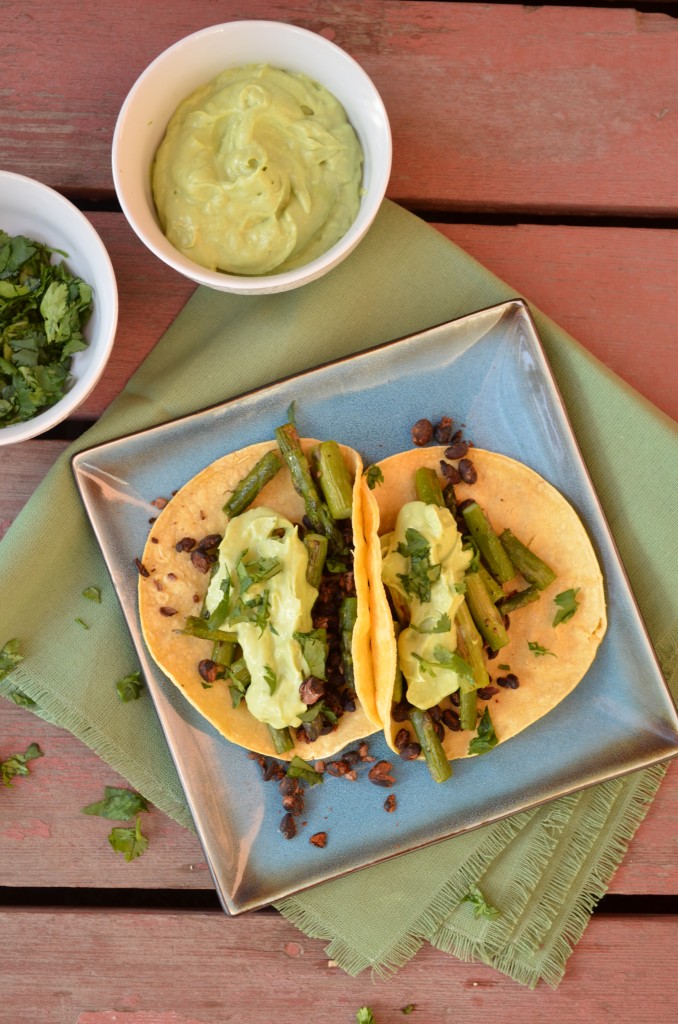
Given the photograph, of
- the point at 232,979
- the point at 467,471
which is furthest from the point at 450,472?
the point at 232,979

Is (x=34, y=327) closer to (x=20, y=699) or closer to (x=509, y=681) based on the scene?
(x=20, y=699)

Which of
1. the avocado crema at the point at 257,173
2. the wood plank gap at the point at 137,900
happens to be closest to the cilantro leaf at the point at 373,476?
the avocado crema at the point at 257,173

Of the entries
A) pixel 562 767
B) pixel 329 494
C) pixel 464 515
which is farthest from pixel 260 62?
pixel 562 767

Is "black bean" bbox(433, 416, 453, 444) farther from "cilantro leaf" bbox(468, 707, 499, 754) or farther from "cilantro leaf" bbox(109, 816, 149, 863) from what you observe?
"cilantro leaf" bbox(109, 816, 149, 863)

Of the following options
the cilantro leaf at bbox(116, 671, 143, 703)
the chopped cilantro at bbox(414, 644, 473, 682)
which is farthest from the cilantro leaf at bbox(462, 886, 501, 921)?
the cilantro leaf at bbox(116, 671, 143, 703)

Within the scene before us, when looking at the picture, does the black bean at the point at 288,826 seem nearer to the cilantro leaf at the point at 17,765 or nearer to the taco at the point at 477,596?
the taco at the point at 477,596

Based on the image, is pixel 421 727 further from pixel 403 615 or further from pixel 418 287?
pixel 418 287
